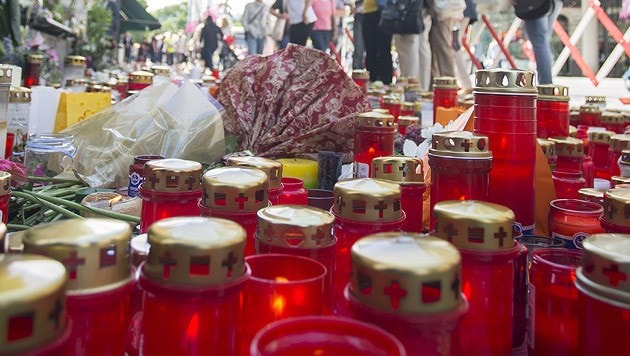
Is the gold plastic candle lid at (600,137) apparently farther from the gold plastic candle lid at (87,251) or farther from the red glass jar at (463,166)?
the gold plastic candle lid at (87,251)

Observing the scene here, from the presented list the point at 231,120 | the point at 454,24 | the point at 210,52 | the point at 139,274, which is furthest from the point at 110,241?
the point at 210,52

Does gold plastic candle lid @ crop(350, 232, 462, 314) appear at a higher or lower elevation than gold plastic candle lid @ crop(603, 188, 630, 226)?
lower

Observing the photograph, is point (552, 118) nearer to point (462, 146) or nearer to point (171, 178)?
point (462, 146)

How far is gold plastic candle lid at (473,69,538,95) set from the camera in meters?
0.98

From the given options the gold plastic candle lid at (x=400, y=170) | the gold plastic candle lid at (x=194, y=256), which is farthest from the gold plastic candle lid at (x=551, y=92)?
the gold plastic candle lid at (x=194, y=256)

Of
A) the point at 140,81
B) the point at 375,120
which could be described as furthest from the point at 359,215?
the point at 140,81

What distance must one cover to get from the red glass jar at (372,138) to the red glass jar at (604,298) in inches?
35.4

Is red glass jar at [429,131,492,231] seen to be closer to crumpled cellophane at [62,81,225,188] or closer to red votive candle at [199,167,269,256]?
red votive candle at [199,167,269,256]

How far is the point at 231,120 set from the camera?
2039mm

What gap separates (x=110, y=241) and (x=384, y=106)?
7.78 feet

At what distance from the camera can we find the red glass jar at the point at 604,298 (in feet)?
1.74

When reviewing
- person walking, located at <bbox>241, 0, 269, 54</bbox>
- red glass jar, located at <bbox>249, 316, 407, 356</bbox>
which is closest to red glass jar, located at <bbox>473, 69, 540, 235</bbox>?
red glass jar, located at <bbox>249, 316, 407, 356</bbox>

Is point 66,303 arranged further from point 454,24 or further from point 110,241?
point 454,24

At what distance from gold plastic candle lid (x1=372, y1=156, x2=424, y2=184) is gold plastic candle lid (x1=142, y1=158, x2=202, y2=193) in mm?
318
